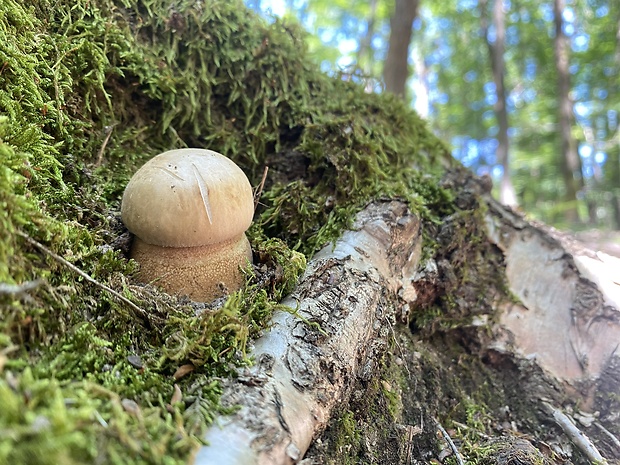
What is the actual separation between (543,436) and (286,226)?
1781mm

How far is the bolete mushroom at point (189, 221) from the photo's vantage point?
5.44 ft

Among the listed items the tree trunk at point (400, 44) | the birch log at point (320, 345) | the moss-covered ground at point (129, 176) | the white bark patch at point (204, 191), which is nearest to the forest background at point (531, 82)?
the tree trunk at point (400, 44)

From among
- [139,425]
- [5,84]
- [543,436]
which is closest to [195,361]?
[139,425]

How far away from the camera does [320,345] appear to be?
159cm

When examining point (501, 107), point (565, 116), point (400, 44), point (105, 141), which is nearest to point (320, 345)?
point (105, 141)

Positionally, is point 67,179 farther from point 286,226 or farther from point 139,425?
point 139,425

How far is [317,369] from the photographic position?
1508mm

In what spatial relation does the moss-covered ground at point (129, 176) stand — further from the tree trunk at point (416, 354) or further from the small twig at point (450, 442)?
the small twig at point (450, 442)

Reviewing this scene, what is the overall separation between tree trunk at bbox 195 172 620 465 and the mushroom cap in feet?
1.55

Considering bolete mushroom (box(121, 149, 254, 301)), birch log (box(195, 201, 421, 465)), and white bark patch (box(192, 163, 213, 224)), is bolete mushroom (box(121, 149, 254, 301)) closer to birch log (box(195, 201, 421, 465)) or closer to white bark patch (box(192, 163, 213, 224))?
white bark patch (box(192, 163, 213, 224))

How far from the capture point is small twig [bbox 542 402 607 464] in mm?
1901

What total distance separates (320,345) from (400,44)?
20.3ft

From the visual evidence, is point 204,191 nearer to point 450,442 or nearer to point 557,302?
point 450,442

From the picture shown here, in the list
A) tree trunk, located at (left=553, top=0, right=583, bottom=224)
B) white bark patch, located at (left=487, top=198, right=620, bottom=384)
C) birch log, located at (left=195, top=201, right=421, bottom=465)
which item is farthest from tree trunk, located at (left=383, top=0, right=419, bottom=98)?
tree trunk, located at (left=553, top=0, right=583, bottom=224)
